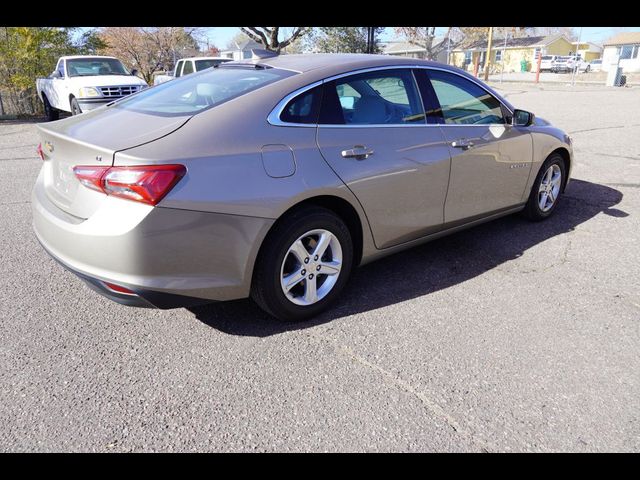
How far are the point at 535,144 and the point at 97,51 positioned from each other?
60.0ft

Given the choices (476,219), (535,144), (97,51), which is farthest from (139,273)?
(97,51)

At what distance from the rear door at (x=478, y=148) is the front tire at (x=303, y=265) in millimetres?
1128

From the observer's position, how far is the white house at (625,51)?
187ft

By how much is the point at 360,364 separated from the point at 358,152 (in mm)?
1348

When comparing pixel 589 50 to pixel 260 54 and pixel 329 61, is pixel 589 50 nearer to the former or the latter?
pixel 260 54

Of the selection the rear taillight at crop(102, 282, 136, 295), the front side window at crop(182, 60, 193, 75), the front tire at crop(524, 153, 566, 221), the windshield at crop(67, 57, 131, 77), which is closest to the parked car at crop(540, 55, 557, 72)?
the front side window at crop(182, 60, 193, 75)

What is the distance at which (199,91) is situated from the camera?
3.37m

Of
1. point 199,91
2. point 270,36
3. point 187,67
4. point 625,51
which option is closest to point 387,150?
point 199,91

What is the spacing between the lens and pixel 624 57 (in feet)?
195

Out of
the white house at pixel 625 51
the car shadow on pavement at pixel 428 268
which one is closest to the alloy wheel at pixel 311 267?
the car shadow on pavement at pixel 428 268

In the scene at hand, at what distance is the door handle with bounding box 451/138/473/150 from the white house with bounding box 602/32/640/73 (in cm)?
6258
